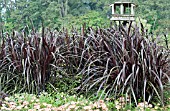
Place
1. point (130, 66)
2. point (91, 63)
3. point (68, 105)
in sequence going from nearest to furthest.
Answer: point (68, 105) → point (130, 66) → point (91, 63)

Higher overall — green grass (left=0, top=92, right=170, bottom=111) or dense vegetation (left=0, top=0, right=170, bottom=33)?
dense vegetation (left=0, top=0, right=170, bottom=33)

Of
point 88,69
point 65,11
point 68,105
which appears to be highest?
point 65,11

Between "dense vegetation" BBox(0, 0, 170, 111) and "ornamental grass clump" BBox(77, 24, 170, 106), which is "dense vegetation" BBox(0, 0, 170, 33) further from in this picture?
"ornamental grass clump" BBox(77, 24, 170, 106)

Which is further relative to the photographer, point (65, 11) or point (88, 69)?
point (65, 11)

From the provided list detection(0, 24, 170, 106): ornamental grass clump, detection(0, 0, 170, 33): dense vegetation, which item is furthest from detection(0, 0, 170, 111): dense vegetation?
detection(0, 0, 170, 33): dense vegetation

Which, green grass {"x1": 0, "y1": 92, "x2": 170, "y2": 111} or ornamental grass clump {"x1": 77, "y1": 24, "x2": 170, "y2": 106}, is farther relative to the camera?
ornamental grass clump {"x1": 77, "y1": 24, "x2": 170, "y2": 106}

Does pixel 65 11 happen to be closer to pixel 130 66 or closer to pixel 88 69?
pixel 88 69

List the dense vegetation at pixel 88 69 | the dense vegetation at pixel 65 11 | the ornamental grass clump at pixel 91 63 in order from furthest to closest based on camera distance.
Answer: the dense vegetation at pixel 65 11
the ornamental grass clump at pixel 91 63
the dense vegetation at pixel 88 69

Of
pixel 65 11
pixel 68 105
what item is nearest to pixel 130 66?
pixel 68 105

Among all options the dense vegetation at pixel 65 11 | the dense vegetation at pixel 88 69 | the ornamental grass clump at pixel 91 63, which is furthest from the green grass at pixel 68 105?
the dense vegetation at pixel 65 11

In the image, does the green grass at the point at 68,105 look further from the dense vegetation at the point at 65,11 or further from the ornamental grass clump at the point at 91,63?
the dense vegetation at the point at 65,11

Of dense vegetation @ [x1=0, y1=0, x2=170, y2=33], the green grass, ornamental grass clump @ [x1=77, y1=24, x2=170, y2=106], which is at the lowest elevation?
the green grass

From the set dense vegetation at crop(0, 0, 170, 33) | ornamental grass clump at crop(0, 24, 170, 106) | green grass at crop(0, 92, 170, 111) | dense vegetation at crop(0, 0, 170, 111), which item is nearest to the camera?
green grass at crop(0, 92, 170, 111)

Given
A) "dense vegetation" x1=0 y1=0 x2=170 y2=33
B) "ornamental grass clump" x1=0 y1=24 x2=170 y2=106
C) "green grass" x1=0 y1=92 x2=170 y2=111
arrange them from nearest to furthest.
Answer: "green grass" x1=0 y1=92 x2=170 y2=111
"ornamental grass clump" x1=0 y1=24 x2=170 y2=106
"dense vegetation" x1=0 y1=0 x2=170 y2=33
